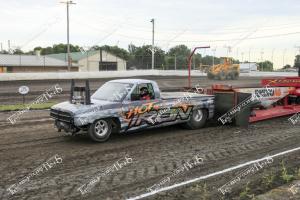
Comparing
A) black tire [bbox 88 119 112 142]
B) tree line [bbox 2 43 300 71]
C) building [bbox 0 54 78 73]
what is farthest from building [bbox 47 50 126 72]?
black tire [bbox 88 119 112 142]

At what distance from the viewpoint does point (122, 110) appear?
10156 mm

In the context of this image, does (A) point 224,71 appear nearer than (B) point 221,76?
No

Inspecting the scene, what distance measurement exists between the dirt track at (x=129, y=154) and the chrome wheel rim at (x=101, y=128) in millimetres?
293

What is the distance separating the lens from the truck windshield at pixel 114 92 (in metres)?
10.4

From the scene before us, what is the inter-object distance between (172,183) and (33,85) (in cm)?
2403

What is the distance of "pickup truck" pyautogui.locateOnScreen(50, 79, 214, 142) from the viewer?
9.68 meters

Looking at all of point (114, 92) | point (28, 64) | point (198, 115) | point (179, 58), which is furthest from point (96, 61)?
point (114, 92)

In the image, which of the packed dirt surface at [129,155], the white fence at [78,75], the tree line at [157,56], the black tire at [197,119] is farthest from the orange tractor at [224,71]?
the black tire at [197,119]

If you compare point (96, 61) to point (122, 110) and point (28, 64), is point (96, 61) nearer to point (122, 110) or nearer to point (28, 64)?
point (28, 64)

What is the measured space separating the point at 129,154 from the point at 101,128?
1515 millimetres

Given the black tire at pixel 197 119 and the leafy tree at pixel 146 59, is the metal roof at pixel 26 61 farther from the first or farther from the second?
the black tire at pixel 197 119

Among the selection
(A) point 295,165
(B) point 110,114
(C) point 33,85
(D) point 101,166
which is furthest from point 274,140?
(C) point 33,85

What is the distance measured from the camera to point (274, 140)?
34.3 ft

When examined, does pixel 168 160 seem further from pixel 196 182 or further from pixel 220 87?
pixel 220 87
